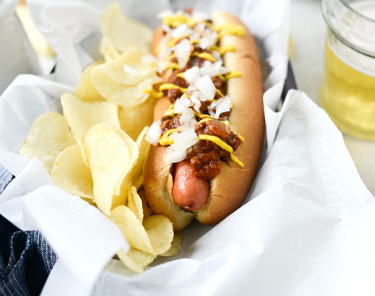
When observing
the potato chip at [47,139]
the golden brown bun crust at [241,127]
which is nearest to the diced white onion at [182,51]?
the golden brown bun crust at [241,127]

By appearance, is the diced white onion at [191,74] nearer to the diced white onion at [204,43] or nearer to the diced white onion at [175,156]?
the diced white onion at [204,43]

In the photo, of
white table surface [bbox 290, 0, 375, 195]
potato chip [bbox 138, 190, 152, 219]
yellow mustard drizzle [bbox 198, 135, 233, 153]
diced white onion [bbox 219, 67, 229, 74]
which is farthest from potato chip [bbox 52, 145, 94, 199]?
white table surface [bbox 290, 0, 375, 195]

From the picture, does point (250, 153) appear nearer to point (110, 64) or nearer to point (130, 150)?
point (130, 150)

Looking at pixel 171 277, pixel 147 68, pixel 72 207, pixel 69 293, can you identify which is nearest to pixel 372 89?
pixel 147 68

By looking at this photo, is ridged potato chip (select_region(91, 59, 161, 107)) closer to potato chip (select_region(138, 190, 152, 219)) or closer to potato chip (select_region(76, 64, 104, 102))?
potato chip (select_region(76, 64, 104, 102))

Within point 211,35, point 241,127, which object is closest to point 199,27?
point 211,35
